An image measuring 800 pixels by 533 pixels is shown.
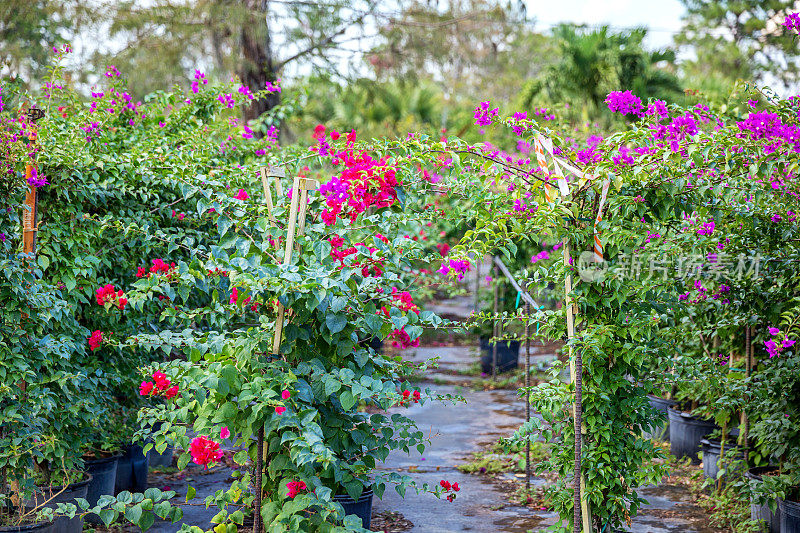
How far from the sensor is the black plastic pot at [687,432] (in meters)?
5.14

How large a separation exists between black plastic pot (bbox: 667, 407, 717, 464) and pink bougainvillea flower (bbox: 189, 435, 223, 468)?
3971 millimetres

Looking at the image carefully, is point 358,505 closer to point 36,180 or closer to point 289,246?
point 289,246

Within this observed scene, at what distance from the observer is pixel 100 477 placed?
399 cm

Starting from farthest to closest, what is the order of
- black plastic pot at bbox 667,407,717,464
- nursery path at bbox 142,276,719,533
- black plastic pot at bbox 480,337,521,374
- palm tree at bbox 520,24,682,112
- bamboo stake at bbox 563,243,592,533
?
palm tree at bbox 520,24,682,112
black plastic pot at bbox 480,337,521,374
black plastic pot at bbox 667,407,717,464
nursery path at bbox 142,276,719,533
bamboo stake at bbox 563,243,592,533

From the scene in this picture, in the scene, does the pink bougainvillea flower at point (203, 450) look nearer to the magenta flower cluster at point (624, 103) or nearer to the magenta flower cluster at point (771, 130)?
the magenta flower cluster at point (624, 103)

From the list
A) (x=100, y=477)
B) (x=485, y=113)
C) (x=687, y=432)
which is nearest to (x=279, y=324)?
(x=485, y=113)

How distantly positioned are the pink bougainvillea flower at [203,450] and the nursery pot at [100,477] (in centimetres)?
193

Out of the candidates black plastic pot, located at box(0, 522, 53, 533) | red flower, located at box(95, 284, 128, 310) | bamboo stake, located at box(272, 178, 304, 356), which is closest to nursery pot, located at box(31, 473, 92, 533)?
black plastic pot, located at box(0, 522, 53, 533)


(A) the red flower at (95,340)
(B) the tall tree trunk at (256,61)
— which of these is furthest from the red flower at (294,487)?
(B) the tall tree trunk at (256,61)

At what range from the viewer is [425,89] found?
14.3 meters

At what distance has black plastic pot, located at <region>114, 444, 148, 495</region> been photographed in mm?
4387

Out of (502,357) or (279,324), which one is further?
(502,357)

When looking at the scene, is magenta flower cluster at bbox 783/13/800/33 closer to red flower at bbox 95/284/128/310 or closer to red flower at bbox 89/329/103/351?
red flower at bbox 95/284/128/310

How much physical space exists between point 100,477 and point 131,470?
1.45ft
